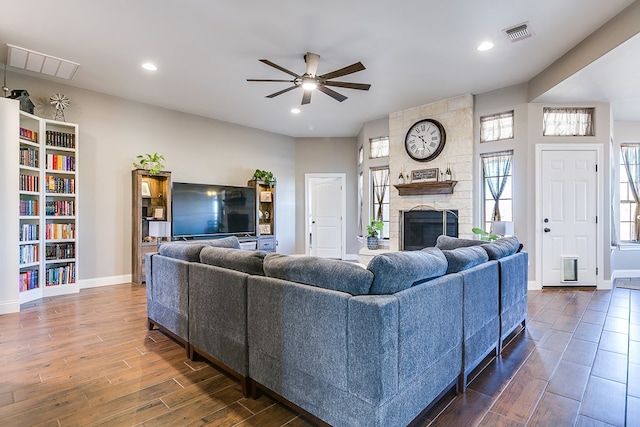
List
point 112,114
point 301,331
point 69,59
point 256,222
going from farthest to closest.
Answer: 1. point 256,222
2. point 112,114
3. point 69,59
4. point 301,331

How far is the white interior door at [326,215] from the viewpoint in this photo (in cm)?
756

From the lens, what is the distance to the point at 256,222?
636 centimetres

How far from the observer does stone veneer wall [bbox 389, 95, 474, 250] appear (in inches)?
197

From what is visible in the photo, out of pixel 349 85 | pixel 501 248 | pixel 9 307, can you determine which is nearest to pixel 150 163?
pixel 9 307

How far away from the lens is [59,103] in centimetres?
434

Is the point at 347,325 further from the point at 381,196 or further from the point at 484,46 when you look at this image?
the point at 381,196

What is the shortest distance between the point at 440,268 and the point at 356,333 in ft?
2.36

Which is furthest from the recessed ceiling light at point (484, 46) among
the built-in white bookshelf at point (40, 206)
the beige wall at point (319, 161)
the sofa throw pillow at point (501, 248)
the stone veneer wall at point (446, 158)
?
the built-in white bookshelf at point (40, 206)

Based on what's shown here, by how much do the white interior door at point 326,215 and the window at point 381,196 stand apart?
101cm

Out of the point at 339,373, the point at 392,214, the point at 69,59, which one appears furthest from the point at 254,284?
the point at 392,214

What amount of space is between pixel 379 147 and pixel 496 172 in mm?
2325

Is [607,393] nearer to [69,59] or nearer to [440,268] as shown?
[440,268]

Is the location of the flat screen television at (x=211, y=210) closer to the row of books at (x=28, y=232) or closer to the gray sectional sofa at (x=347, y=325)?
the row of books at (x=28, y=232)

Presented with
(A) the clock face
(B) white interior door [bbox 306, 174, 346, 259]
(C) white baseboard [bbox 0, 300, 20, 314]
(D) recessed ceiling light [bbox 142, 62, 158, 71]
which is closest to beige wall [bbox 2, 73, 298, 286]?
(C) white baseboard [bbox 0, 300, 20, 314]
